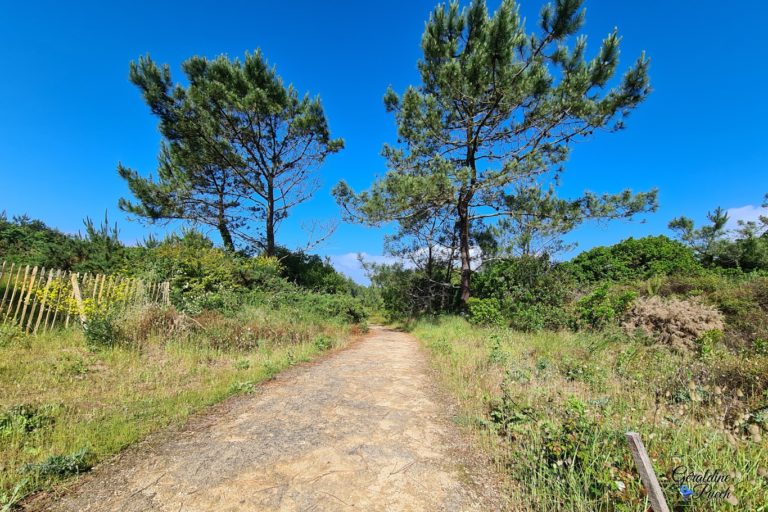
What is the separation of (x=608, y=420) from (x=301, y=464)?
2.68 metres

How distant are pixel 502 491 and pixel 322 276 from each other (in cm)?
1592

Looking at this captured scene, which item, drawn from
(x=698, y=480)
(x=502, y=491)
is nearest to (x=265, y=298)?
(x=502, y=491)

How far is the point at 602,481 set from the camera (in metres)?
2.11

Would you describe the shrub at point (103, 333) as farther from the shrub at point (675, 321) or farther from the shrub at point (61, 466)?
the shrub at point (675, 321)

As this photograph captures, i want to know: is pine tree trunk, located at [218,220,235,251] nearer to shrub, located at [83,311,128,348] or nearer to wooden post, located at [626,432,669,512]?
shrub, located at [83,311,128,348]

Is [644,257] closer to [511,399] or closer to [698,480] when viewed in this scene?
[511,399]

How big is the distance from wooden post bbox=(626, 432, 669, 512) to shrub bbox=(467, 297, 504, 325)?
9065 millimetres

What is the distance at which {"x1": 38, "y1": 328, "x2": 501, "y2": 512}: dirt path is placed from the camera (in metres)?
2.28

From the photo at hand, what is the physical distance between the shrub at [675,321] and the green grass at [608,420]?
1.19 metres

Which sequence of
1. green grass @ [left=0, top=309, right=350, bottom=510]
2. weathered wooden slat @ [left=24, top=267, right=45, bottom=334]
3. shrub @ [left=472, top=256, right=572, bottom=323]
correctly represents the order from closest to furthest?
green grass @ [left=0, top=309, right=350, bottom=510], weathered wooden slat @ [left=24, top=267, right=45, bottom=334], shrub @ [left=472, top=256, right=572, bottom=323]

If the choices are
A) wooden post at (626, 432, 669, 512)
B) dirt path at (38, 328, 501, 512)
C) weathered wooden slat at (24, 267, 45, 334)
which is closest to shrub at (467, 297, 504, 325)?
dirt path at (38, 328, 501, 512)

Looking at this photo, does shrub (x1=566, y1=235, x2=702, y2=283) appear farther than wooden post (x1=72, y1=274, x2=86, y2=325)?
Yes

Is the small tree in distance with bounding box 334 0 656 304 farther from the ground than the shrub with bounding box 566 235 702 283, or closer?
farther from the ground

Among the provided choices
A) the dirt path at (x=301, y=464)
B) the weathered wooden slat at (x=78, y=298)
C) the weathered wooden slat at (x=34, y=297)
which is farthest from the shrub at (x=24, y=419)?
the weathered wooden slat at (x=78, y=298)
